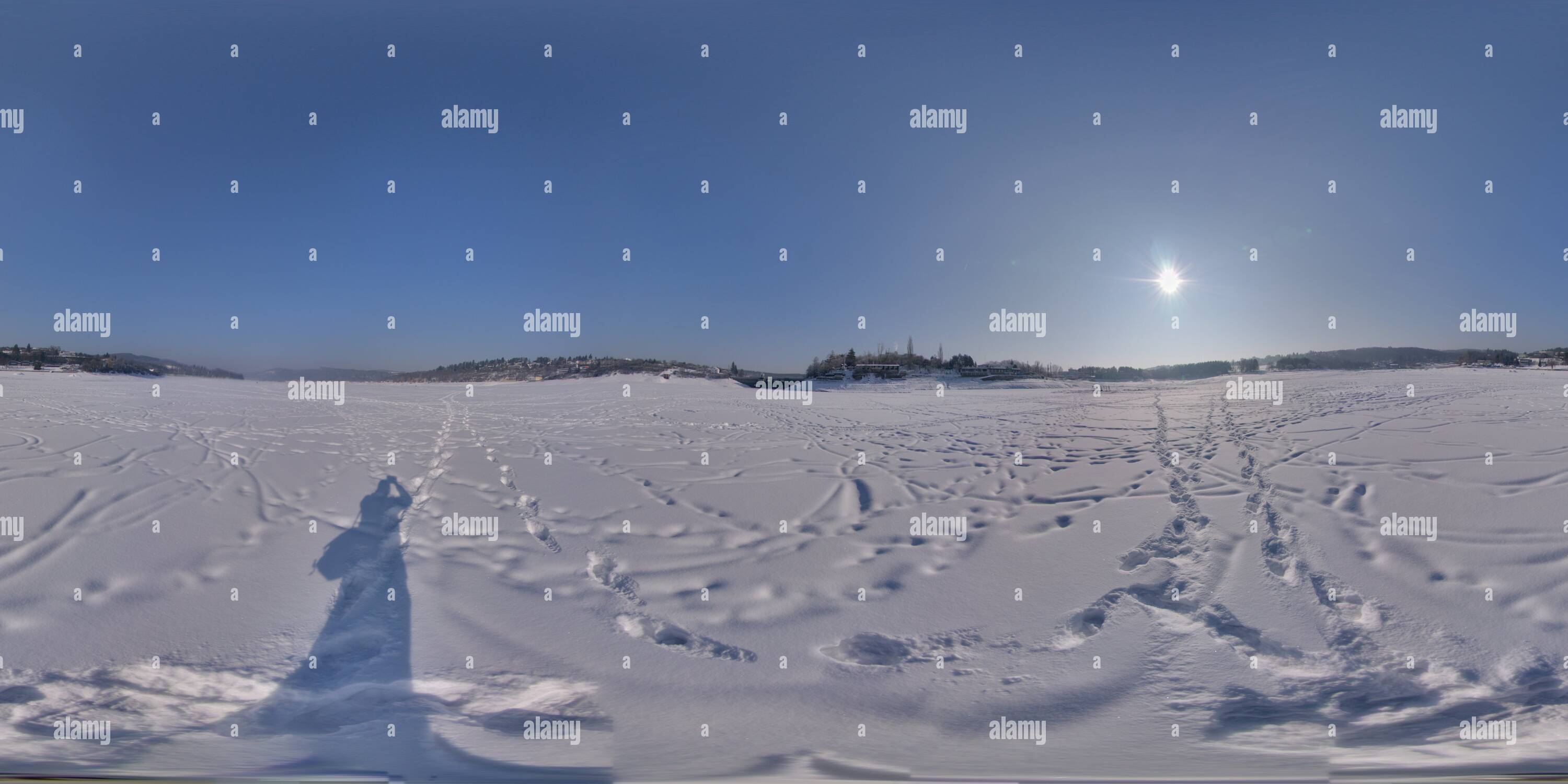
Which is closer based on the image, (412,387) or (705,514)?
(705,514)

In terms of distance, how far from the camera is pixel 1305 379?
691 inches

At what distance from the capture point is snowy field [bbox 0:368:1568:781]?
2662 millimetres

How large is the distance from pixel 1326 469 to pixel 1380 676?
495cm

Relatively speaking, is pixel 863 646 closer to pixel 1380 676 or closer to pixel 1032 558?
pixel 1032 558

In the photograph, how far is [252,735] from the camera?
2742 mm

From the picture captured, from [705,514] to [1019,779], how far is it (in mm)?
3855

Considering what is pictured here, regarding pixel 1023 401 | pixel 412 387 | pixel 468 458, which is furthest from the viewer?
pixel 412 387

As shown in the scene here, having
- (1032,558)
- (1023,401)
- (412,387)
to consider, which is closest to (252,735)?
(1032,558)

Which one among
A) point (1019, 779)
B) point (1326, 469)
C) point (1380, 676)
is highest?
point (1326, 469)

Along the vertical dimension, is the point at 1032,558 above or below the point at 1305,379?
below

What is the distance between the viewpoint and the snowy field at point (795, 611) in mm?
2662

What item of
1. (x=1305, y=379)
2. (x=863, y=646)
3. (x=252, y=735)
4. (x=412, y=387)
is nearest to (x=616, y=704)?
(x=863, y=646)

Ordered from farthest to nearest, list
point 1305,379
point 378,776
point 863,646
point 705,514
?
point 1305,379 < point 705,514 < point 863,646 < point 378,776

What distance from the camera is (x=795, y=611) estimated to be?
3.82 meters
